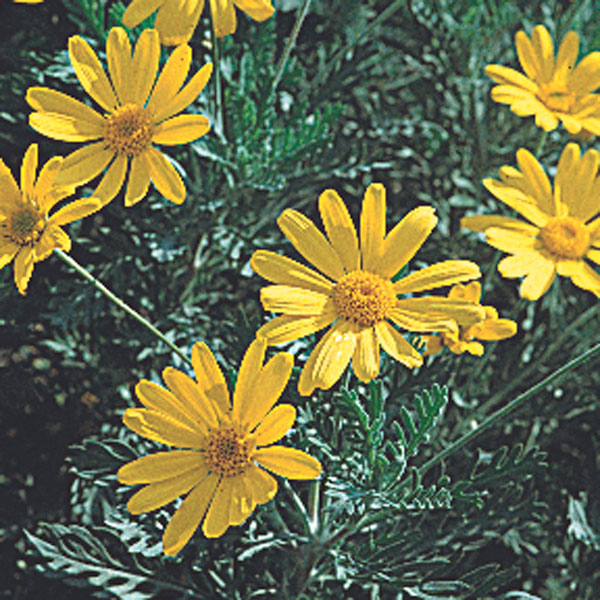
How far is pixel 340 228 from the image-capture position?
6.03ft

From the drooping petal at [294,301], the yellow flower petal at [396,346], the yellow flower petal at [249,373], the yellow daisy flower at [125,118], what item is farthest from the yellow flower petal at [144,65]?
the yellow flower petal at [396,346]

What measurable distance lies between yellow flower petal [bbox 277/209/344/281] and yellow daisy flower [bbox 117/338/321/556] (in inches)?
11.3

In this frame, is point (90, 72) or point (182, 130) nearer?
point (182, 130)

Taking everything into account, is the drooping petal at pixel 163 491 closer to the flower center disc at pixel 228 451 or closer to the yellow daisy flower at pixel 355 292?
the flower center disc at pixel 228 451

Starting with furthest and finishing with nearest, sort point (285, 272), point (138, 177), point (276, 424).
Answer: point (138, 177), point (285, 272), point (276, 424)

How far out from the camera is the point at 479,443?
2.88m

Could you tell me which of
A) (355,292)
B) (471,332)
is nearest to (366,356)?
(355,292)

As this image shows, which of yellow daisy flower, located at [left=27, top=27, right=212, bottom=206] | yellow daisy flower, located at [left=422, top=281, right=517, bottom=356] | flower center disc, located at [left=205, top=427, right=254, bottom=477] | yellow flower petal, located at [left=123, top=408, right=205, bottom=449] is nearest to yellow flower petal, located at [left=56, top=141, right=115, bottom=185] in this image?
yellow daisy flower, located at [left=27, top=27, right=212, bottom=206]

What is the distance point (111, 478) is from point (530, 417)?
1536 millimetres

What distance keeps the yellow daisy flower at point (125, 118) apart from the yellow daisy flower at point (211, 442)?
0.44 meters

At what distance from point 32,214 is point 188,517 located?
76 centimetres

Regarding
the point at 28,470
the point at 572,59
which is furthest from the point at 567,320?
the point at 28,470

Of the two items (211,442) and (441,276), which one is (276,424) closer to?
(211,442)

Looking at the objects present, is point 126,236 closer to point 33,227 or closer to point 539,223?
point 33,227
